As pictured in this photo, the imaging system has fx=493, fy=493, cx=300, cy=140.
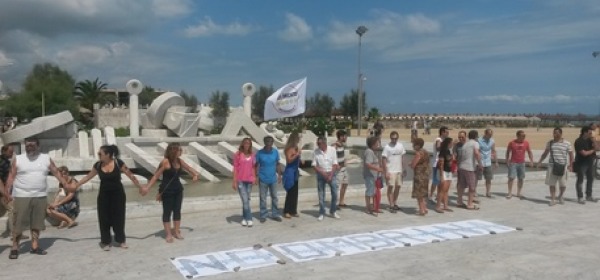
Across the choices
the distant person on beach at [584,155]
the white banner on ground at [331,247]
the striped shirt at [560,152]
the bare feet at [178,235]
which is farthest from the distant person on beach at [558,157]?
the bare feet at [178,235]

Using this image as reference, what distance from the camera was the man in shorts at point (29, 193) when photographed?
19.4 feet

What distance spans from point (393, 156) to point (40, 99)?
66.7 meters

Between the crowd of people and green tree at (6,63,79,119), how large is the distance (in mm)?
57535

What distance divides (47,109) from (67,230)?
6193cm

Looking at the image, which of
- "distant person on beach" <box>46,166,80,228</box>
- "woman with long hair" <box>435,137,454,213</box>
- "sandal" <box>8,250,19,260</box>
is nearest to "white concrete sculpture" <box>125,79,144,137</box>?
"distant person on beach" <box>46,166,80,228</box>

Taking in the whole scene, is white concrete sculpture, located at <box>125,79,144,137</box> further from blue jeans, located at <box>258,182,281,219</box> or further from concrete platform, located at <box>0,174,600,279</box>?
blue jeans, located at <box>258,182,281,219</box>

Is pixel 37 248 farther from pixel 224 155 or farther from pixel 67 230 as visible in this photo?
pixel 224 155

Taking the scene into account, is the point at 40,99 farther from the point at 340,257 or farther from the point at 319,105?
the point at 340,257

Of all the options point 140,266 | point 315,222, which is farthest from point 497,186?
point 140,266

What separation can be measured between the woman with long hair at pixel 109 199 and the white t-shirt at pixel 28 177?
2.07 feet

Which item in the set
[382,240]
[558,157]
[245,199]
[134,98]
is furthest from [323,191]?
[134,98]

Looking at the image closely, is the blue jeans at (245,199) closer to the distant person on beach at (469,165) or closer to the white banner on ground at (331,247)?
the white banner on ground at (331,247)

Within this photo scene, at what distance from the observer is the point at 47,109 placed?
62.1 metres

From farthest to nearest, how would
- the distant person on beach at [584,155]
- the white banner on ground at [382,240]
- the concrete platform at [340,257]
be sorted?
the distant person on beach at [584,155] < the white banner on ground at [382,240] < the concrete platform at [340,257]
